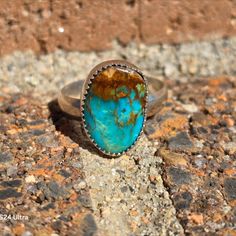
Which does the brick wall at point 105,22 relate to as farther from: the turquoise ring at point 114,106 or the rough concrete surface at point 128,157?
the turquoise ring at point 114,106

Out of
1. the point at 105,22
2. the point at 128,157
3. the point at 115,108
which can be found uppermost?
the point at 105,22

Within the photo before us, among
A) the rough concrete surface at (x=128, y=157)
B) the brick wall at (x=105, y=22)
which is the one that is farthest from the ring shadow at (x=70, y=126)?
the brick wall at (x=105, y=22)

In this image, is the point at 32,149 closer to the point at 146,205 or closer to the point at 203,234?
the point at 146,205

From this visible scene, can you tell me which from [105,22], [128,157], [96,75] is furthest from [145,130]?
[105,22]

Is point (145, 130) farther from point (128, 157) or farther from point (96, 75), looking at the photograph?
point (96, 75)

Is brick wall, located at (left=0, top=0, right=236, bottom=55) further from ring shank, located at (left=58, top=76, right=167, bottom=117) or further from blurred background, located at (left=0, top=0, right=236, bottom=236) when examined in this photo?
ring shank, located at (left=58, top=76, right=167, bottom=117)

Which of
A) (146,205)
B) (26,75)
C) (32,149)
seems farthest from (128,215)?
(26,75)

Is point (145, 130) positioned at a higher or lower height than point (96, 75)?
lower
